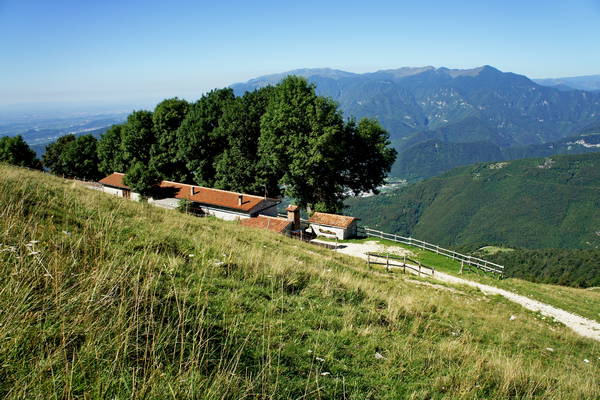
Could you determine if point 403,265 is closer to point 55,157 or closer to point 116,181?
point 116,181

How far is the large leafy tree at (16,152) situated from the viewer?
56.0 metres

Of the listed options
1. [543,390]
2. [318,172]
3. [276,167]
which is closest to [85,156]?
[276,167]

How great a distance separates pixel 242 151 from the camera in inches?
1678

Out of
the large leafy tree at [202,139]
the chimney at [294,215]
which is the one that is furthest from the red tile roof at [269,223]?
the large leafy tree at [202,139]

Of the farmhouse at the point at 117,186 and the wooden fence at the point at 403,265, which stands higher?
the farmhouse at the point at 117,186

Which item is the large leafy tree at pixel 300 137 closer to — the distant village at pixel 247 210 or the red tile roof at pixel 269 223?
the distant village at pixel 247 210

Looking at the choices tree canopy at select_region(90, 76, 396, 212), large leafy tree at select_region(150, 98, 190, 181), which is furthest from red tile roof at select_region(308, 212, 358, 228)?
large leafy tree at select_region(150, 98, 190, 181)

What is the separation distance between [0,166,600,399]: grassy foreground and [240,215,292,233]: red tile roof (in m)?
23.5

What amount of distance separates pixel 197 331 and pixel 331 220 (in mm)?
35256

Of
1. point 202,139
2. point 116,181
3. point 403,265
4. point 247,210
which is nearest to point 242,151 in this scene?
point 202,139

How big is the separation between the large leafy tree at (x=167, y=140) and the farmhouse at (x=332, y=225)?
20.8m

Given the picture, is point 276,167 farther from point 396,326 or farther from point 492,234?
point 492,234

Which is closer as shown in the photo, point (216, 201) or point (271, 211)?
point (216, 201)

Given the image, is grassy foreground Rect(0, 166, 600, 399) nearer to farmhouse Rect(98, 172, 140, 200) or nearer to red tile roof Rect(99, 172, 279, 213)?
red tile roof Rect(99, 172, 279, 213)
